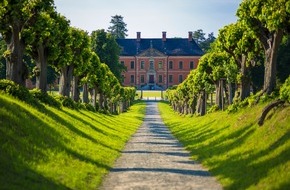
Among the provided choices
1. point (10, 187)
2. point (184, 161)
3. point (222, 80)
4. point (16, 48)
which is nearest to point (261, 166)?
point (184, 161)

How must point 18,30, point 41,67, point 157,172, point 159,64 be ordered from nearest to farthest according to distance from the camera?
point 157,172, point 18,30, point 41,67, point 159,64

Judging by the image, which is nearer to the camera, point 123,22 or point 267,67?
point 267,67

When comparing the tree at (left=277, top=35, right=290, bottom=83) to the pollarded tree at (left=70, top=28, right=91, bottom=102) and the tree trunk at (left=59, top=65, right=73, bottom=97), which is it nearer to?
the pollarded tree at (left=70, top=28, right=91, bottom=102)

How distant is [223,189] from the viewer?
12766mm

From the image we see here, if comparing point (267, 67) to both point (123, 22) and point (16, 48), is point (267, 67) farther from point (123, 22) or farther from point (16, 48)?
point (123, 22)

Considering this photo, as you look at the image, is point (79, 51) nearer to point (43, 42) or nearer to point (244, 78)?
point (43, 42)

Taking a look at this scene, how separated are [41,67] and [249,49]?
12350mm

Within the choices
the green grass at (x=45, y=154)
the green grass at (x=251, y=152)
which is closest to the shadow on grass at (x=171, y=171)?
the green grass at (x=251, y=152)

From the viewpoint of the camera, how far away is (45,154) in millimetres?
14883

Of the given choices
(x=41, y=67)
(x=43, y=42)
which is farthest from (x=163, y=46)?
(x=43, y=42)

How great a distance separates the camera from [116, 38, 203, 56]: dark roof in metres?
144

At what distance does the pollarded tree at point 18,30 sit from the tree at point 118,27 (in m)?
139

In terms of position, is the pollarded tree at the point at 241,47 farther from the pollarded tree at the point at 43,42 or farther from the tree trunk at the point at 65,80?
the tree trunk at the point at 65,80

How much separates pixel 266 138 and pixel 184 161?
3.18 m
